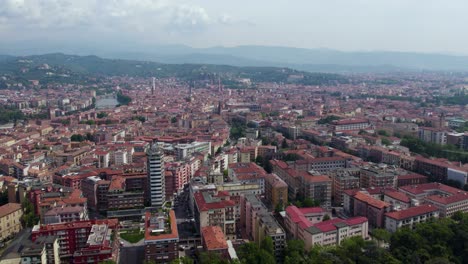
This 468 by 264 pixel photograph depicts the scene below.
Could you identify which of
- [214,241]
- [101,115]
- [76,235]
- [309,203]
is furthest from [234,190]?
[101,115]

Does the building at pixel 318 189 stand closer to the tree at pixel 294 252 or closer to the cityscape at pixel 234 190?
the cityscape at pixel 234 190

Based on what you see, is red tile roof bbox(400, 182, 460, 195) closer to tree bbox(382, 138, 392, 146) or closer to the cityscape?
the cityscape

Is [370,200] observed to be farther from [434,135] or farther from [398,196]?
[434,135]

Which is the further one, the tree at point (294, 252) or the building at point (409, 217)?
the building at point (409, 217)

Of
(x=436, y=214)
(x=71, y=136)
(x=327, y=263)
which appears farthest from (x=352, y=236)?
(x=71, y=136)

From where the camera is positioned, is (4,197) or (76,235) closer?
(76,235)

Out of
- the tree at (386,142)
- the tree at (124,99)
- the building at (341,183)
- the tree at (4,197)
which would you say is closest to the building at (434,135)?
the tree at (386,142)

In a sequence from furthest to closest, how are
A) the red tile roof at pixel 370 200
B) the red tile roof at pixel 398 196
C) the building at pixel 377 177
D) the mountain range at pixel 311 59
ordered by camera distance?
the mountain range at pixel 311 59
the building at pixel 377 177
the red tile roof at pixel 398 196
the red tile roof at pixel 370 200

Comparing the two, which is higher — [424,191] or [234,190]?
[234,190]
